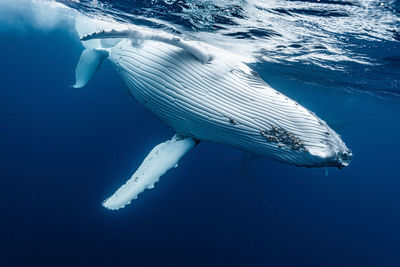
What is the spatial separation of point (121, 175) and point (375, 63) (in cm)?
2168

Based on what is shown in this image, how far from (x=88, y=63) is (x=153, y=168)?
3.03 metres

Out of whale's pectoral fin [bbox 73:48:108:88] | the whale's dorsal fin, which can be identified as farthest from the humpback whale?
whale's pectoral fin [bbox 73:48:108:88]

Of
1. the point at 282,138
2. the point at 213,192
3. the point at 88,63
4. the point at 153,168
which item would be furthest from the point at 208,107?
the point at 213,192

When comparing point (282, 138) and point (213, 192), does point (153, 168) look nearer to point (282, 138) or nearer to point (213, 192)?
point (282, 138)

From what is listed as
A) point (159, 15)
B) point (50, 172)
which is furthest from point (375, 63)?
point (50, 172)

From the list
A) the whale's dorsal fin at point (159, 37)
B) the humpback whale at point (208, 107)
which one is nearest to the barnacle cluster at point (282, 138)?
the humpback whale at point (208, 107)

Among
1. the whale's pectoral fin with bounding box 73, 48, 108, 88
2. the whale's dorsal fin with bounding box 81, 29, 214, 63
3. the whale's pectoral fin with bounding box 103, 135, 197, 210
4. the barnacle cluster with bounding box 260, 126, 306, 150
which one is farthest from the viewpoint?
the whale's pectoral fin with bounding box 73, 48, 108, 88

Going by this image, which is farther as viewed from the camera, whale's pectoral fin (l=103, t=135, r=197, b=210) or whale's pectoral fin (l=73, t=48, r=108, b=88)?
whale's pectoral fin (l=73, t=48, r=108, b=88)

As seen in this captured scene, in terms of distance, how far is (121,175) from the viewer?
2306cm

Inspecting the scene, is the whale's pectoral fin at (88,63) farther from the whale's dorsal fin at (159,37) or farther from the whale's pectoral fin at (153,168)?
the whale's pectoral fin at (153,168)

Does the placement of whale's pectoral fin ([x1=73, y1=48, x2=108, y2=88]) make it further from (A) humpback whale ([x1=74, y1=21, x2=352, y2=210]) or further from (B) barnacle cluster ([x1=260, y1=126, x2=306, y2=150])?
(B) barnacle cluster ([x1=260, y1=126, x2=306, y2=150])

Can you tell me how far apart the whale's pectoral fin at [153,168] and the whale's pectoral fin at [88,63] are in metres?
2.47

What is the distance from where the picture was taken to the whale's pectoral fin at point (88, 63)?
15.3 ft

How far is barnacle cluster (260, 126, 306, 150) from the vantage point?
2.40 meters
